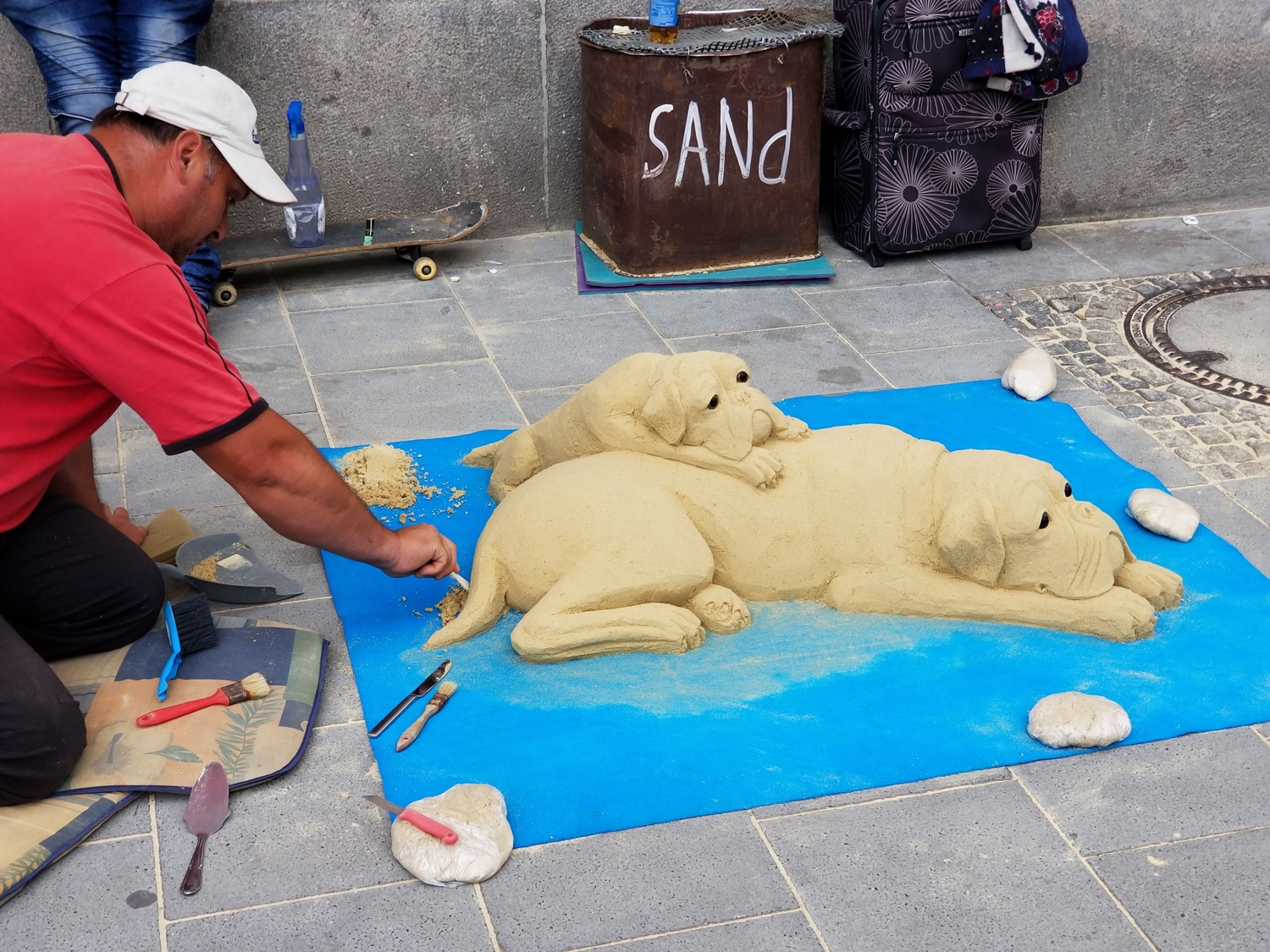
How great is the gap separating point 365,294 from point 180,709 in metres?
3.08

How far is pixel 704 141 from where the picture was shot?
18.7 ft

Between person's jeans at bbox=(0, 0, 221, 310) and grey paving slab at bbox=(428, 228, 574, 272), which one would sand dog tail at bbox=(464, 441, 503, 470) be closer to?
person's jeans at bbox=(0, 0, 221, 310)

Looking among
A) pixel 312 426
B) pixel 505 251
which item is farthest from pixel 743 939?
pixel 505 251

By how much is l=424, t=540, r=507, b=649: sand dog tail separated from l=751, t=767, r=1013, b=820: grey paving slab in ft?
3.15

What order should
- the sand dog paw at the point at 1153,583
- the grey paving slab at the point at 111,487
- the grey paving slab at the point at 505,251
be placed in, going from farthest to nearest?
the grey paving slab at the point at 505,251 → the grey paving slab at the point at 111,487 → the sand dog paw at the point at 1153,583

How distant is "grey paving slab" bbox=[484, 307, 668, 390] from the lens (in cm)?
502

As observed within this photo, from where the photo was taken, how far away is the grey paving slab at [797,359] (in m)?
4.96

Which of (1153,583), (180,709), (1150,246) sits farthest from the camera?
(1150,246)

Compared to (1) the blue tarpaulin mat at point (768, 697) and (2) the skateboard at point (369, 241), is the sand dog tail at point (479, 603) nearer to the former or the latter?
(1) the blue tarpaulin mat at point (768, 697)

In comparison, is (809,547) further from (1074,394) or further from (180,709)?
(1074,394)

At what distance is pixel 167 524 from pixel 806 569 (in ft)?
6.44

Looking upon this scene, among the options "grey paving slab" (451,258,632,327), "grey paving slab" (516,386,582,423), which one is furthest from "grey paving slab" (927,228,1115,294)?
"grey paving slab" (516,386,582,423)

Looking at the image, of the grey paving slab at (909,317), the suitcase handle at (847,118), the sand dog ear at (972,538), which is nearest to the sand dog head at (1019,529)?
the sand dog ear at (972,538)

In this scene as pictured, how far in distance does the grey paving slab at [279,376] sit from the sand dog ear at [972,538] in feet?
8.27
